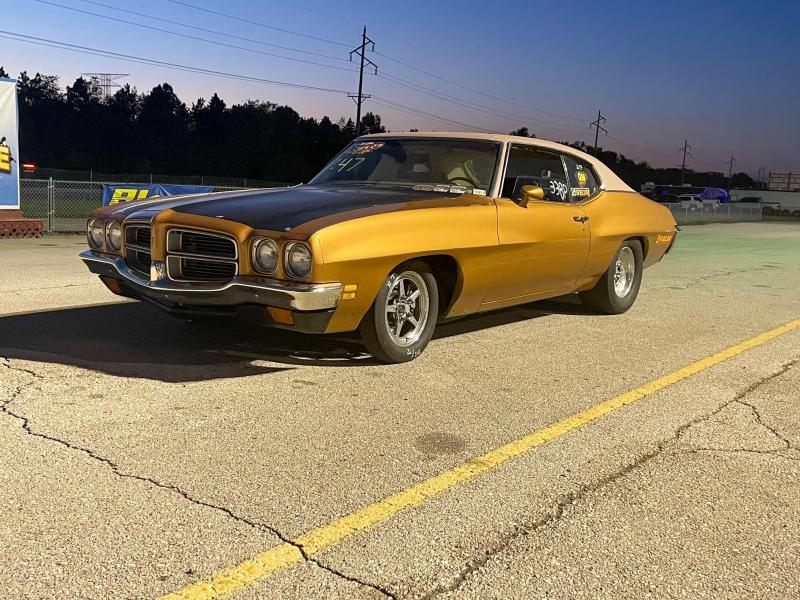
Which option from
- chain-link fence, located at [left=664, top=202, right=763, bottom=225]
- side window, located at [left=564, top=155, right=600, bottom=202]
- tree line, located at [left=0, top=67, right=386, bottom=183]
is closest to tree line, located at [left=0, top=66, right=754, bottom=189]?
tree line, located at [left=0, top=67, right=386, bottom=183]

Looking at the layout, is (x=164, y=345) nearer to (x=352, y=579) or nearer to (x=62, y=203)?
(x=352, y=579)

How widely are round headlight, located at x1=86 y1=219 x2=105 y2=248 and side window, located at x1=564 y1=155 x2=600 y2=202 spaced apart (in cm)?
388

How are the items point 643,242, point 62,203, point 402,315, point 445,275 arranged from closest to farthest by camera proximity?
point 402,315, point 445,275, point 643,242, point 62,203

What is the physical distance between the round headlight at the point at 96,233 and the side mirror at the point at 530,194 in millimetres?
3114

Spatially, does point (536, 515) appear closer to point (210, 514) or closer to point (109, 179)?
point (210, 514)

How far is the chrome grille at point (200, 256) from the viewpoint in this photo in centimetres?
466

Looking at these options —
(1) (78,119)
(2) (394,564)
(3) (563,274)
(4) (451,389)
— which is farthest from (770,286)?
(1) (78,119)

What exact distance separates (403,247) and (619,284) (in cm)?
370

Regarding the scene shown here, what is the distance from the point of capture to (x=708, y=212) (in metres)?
38.6

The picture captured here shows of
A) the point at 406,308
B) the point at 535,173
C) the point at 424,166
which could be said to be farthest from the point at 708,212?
the point at 406,308

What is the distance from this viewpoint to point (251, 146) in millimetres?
103750

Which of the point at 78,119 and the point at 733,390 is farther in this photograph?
the point at 78,119

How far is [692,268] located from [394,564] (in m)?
11.7

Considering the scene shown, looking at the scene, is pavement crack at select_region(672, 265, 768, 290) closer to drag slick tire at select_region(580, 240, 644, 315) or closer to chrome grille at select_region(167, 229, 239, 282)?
drag slick tire at select_region(580, 240, 644, 315)
